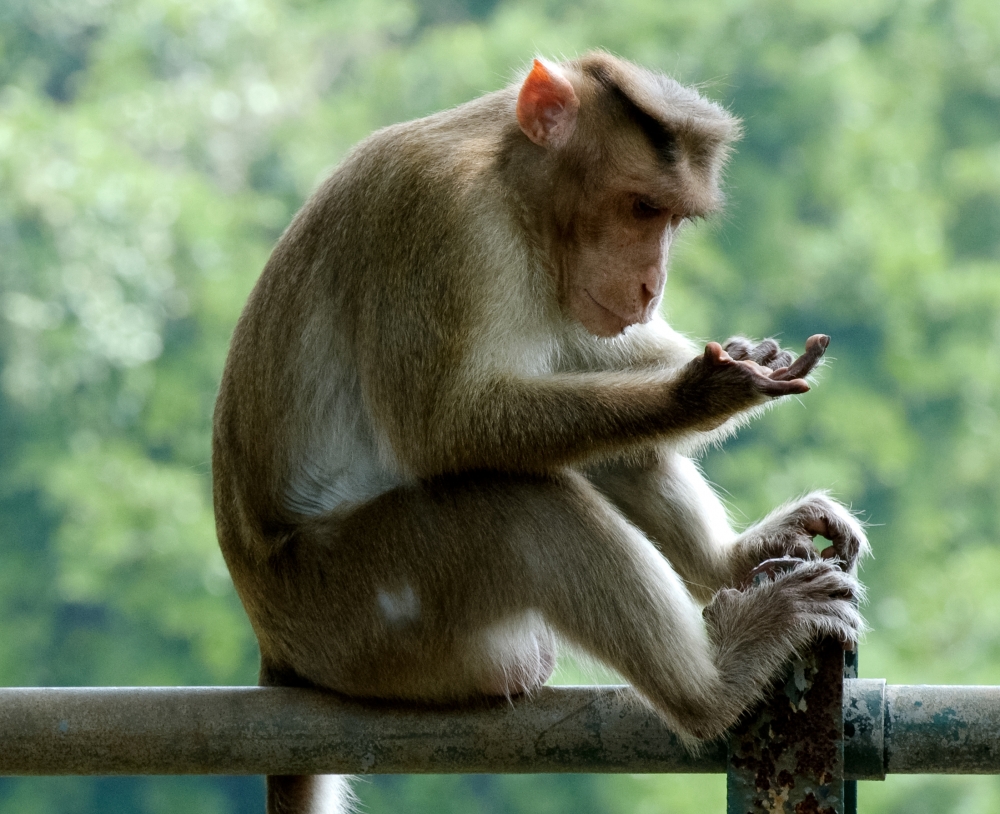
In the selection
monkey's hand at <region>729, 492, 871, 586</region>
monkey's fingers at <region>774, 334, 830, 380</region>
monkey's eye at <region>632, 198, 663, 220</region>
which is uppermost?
monkey's eye at <region>632, 198, 663, 220</region>

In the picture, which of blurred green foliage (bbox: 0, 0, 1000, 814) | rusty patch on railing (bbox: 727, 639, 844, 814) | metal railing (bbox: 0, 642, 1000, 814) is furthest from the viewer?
blurred green foliage (bbox: 0, 0, 1000, 814)

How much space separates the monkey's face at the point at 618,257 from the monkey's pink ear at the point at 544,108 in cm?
18

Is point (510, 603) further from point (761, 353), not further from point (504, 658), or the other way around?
point (761, 353)

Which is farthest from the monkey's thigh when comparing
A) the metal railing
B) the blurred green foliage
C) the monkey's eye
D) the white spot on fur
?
the blurred green foliage

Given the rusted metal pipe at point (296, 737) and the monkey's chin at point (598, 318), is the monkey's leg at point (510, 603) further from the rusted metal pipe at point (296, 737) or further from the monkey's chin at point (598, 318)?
the monkey's chin at point (598, 318)

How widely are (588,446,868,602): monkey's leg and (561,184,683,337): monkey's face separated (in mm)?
398

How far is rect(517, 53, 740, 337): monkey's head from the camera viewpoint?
3.02 metres

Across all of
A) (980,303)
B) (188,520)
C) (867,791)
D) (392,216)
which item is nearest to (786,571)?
(392,216)

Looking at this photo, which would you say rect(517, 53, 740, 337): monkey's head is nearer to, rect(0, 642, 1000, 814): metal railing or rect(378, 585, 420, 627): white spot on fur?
rect(378, 585, 420, 627): white spot on fur

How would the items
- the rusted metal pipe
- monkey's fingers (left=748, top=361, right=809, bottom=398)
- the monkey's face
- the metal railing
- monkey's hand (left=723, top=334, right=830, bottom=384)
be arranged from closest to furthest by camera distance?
the metal railing
the rusted metal pipe
monkey's fingers (left=748, top=361, right=809, bottom=398)
monkey's hand (left=723, top=334, right=830, bottom=384)
the monkey's face

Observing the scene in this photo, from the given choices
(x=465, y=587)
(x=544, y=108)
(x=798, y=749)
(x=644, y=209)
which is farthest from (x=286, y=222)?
(x=798, y=749)

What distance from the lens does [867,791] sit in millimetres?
13914

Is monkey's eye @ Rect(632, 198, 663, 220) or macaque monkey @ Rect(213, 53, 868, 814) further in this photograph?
monkey's eye @ Rect(632, 198, 663, 220)

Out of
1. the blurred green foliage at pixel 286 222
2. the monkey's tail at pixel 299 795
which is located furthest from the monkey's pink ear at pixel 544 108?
the blurred green foliage at pixel 286 222
